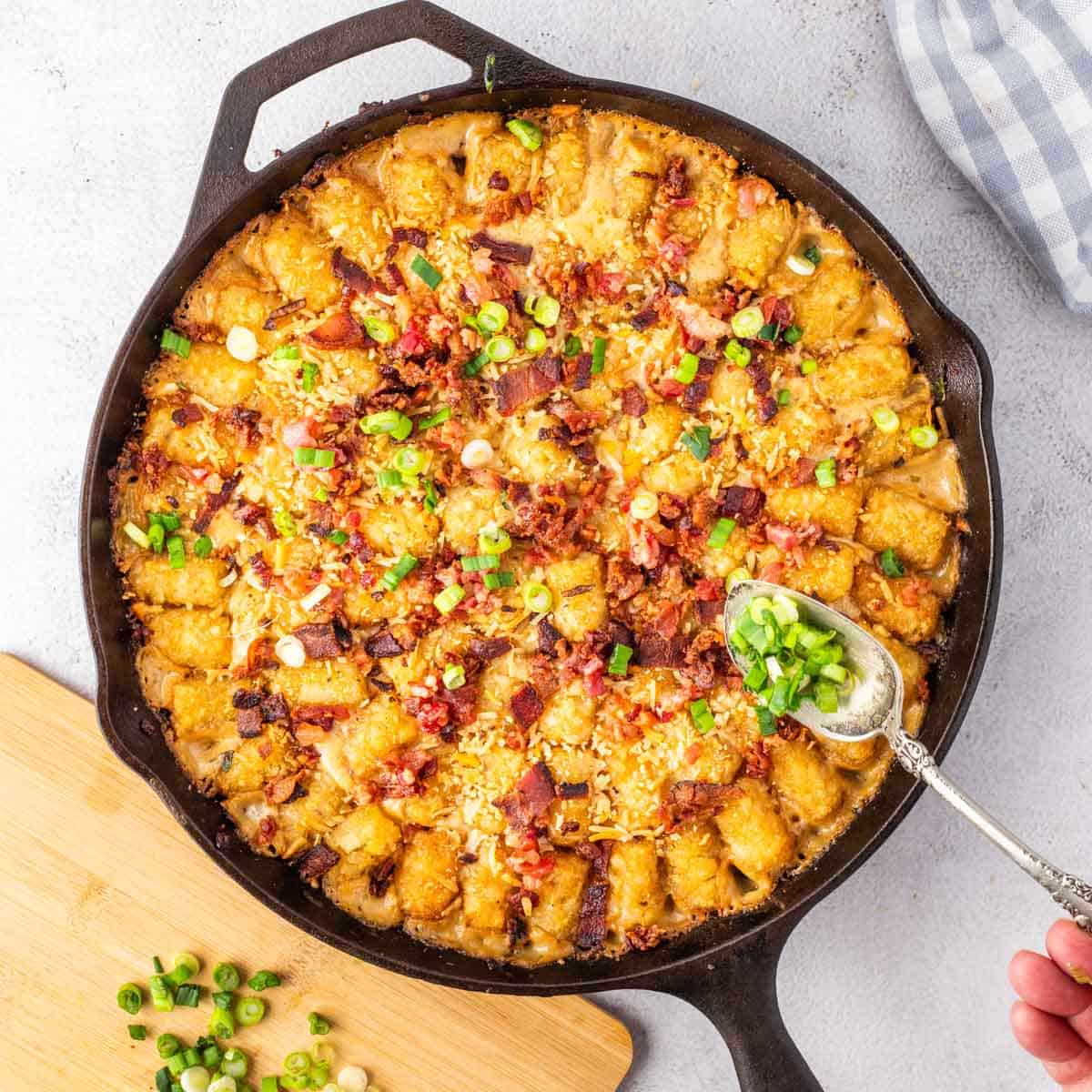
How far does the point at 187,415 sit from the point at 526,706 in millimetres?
1477

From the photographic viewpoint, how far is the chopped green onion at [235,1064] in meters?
3.98

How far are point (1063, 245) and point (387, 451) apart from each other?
257 centimetres

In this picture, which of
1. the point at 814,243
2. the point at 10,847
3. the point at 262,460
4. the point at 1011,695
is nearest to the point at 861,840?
the point at 1011,695

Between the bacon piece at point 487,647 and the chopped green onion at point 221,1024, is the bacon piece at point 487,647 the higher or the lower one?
the higher one

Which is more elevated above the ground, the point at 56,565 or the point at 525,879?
the point at 56,565

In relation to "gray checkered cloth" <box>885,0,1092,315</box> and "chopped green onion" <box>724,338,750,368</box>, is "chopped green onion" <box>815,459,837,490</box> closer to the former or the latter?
"chopped green onion" <box>724,338,750,368</box>

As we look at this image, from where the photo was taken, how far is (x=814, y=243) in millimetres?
3736

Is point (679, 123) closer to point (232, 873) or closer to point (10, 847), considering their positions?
point (232, 873)

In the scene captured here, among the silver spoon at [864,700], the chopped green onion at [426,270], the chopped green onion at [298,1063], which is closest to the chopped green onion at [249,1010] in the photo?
the chopped green onion at [298,1063]

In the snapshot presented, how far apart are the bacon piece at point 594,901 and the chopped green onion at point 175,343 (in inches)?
83.7

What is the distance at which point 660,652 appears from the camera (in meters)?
3.62

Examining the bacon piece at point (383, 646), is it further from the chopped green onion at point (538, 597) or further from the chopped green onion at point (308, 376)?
the chopped green onion at point (308, 376)

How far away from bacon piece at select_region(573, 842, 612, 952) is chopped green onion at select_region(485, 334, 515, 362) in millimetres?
1675

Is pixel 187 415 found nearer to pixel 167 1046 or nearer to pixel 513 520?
pixel 513 520
